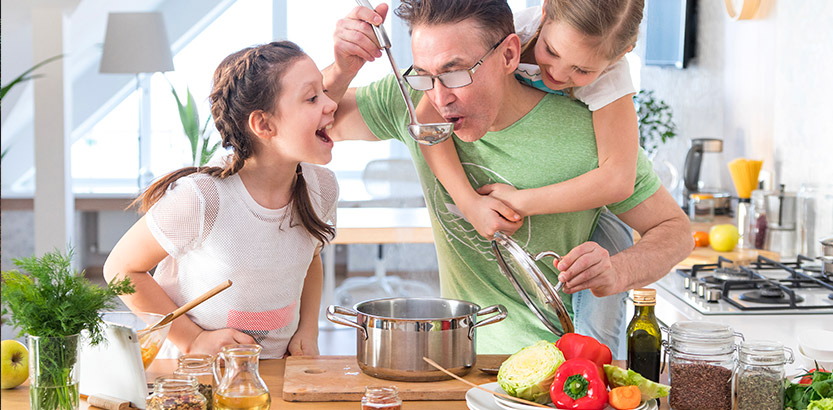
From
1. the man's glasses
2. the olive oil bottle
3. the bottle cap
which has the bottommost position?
the olive oil bottle

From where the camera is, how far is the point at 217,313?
1.58 meters

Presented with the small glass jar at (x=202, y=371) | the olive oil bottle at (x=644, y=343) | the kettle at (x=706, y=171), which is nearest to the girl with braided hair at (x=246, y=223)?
the small glass jar at (x=202, y=371)

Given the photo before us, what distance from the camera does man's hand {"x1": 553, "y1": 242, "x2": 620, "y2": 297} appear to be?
52.6 inches

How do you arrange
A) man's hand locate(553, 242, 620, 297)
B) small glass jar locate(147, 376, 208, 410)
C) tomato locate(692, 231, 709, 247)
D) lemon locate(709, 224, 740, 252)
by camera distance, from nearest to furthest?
small glass jar locate(147, 376, 208, 410) < man's hand locate(553, 242, 620, 297) < lemon locate(709, 224, 740, 252) < tomato locate(692, 231, 709, 247)

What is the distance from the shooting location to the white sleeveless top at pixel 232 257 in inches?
60.6

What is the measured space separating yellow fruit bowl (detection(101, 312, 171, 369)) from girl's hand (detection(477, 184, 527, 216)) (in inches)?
26.6

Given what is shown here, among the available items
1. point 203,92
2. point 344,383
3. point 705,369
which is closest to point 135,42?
point 203,92

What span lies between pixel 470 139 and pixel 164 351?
806mm

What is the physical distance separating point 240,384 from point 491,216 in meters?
0.65

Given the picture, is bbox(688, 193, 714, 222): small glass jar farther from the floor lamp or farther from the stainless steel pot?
the floor lamp

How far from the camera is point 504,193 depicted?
5.14 ft

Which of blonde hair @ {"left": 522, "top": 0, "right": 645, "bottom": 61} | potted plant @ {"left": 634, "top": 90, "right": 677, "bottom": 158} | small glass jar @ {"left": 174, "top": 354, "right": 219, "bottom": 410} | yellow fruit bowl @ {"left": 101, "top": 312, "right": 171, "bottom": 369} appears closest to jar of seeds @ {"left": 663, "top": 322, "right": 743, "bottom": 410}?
blonde hair @ {"left": 522, "top": 0, "right": 645, "bottom": 61}

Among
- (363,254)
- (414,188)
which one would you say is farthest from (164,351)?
(363,254)

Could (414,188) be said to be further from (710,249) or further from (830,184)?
(830,184)
